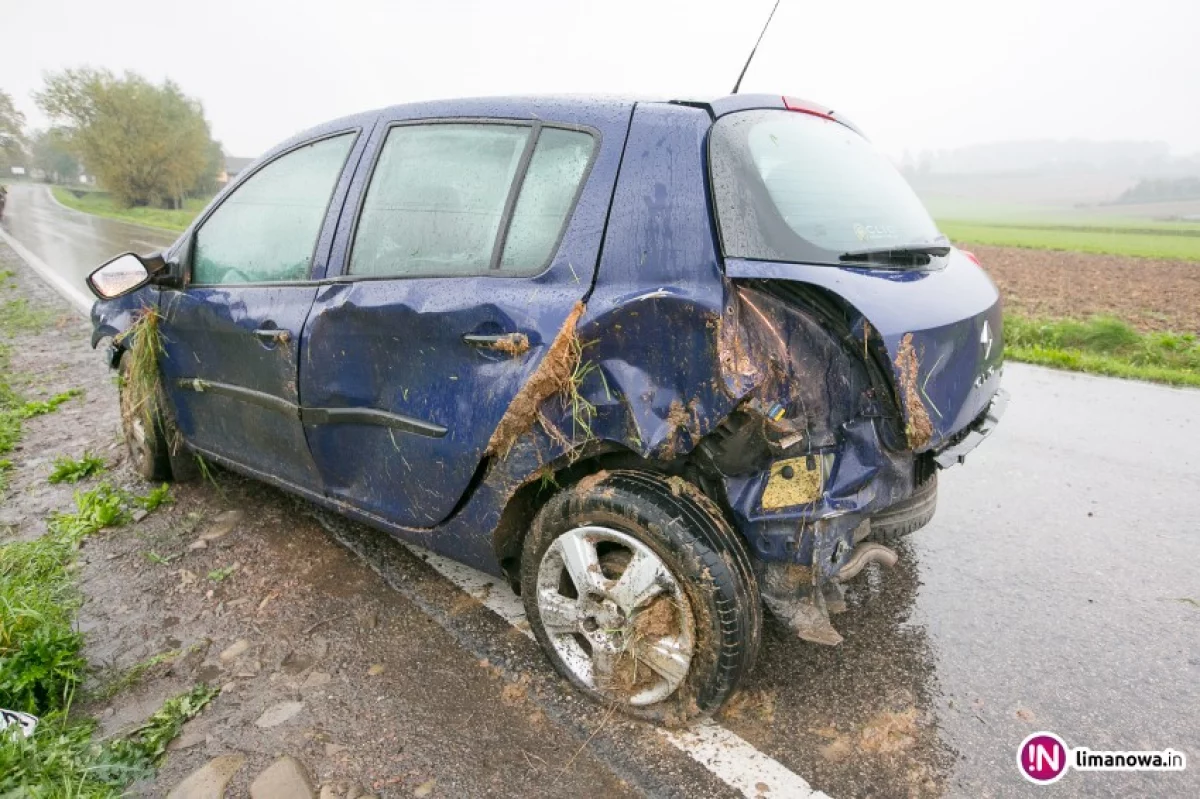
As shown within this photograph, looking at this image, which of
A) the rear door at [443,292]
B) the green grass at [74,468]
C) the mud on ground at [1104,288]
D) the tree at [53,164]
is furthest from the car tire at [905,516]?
the tree at [53,164]

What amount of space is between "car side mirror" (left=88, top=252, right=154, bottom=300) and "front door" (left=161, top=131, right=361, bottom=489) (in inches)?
5.6

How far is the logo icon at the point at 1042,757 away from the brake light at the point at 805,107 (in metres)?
2.11

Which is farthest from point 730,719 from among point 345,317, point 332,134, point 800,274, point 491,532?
point 332,134

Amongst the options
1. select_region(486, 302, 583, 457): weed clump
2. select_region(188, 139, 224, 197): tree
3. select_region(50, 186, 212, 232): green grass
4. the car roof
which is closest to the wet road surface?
select_region(50, 186, 212, 232): green grass

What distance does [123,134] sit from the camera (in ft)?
177

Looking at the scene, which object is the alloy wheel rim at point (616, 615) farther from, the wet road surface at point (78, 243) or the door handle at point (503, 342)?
the wet road surface at point (78, 243)

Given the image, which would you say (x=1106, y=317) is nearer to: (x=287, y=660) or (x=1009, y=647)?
(x=1009, y=647)

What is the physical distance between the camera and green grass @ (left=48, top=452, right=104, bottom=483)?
162 inches

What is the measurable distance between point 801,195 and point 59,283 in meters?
13.3

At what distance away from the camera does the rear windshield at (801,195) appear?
2070 mm

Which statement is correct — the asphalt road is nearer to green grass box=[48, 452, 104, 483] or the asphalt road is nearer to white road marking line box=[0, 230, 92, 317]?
green grass box=[48, 452, 104, 483]

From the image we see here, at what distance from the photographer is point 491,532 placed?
2.42 metres

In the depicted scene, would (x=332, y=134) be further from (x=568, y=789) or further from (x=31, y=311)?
(x=31, y=311)

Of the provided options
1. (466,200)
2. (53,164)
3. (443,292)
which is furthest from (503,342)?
(53,164)
